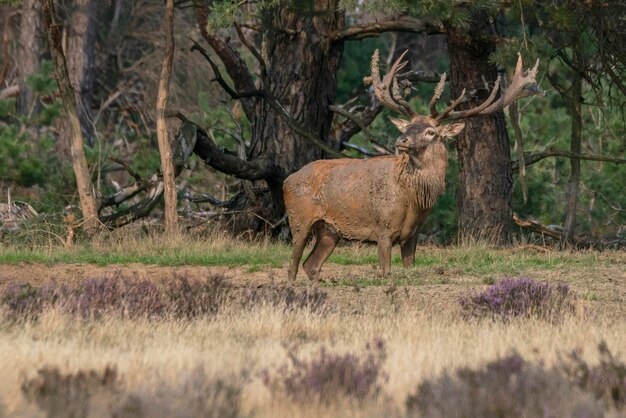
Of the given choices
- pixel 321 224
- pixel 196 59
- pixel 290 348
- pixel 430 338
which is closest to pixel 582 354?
pixel 430 338

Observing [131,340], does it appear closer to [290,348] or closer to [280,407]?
[290,348]

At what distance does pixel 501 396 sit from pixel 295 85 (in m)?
14.9

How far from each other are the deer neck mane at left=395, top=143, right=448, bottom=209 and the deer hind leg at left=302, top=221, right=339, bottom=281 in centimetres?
110

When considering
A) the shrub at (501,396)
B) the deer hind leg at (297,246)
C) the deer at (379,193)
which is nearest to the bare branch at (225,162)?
the deer at (379,193)

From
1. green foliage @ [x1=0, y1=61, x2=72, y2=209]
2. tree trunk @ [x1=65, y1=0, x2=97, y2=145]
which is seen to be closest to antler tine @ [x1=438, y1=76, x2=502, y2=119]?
green foliage @ [x1=0, y1=61, x2=72, y2=209]

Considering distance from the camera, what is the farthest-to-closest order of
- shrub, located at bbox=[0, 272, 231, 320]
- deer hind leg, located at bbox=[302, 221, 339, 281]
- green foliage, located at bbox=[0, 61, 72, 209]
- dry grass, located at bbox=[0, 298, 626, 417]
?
green foliage, located at bbox=[0, 61, 72, 209] < deer hind leg, located at bbox=[302, 221, 339, 281] < shrub, located at bbox=[0, 272, 231, 320] < dry grass, located at bbox=[0, 298, 626, 417]

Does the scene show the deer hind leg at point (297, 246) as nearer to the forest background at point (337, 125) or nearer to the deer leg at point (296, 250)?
the deer leg at point (296, 250)

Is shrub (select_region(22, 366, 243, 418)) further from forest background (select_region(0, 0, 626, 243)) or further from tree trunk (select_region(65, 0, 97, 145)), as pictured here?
tree trunk (select_region(65, 0, 97, 145))

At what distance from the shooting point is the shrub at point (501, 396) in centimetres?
698

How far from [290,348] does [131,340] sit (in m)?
1.43

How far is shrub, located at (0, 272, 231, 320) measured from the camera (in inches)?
457

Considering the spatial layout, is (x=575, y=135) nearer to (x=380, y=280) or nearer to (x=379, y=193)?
(x=379, y=193)

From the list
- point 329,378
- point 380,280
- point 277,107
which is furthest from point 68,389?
point 277,107

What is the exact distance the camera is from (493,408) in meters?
6.98
